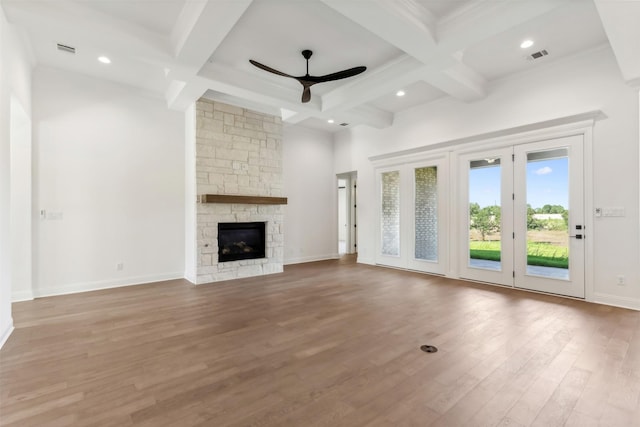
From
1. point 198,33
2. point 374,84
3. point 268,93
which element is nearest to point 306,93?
point 268,93

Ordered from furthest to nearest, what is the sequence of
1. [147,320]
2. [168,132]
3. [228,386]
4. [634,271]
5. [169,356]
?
[168,132], [634,271], [147,320], [169,356], [228,386]

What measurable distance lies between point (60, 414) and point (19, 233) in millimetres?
3647

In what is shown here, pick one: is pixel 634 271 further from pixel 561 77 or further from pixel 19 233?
pixel 19 233

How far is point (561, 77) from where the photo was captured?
4.31 m

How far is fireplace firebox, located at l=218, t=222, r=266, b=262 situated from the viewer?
5.71 metres

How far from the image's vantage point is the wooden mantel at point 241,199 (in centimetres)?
519

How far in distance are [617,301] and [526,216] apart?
1528 millimetres

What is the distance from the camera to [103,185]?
4.88 meters

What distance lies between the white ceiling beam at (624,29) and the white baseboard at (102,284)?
668 centimetres

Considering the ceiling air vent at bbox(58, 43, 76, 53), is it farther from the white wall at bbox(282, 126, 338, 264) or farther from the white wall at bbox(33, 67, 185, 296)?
the white wall at bbox(282, 126, 338, 264)

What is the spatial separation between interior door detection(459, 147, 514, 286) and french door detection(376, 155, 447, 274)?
1.31 ft

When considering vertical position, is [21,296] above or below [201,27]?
below

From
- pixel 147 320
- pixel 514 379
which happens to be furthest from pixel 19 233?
pixel 514 379

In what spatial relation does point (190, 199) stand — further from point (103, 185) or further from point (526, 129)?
point (526, 129)
